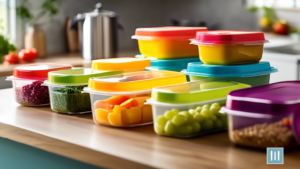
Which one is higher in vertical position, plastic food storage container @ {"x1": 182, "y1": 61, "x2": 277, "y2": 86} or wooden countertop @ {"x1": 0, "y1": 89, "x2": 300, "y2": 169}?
plastic food storage container @ {"x1": 182, "y1": 61, "x2": 277, "y2": 86}

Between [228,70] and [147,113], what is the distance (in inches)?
10.7

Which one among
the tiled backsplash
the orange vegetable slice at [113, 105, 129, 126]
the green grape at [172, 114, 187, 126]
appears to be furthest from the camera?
the tiled backsplash

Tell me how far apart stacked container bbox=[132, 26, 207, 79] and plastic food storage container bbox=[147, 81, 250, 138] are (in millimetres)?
400

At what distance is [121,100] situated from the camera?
1.10 metres

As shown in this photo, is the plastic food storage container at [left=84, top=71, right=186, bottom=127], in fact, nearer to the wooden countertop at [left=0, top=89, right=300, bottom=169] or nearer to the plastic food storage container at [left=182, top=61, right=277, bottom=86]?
the wooden countertop at [left=0, top=89, right=300, bottom=169]

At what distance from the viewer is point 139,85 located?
3.71 feet

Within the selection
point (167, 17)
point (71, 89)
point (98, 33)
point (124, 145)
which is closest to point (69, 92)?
point (71, 89)

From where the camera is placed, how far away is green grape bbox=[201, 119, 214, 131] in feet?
3.31

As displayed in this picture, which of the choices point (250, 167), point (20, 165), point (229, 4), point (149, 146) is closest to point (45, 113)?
point (20, 165)

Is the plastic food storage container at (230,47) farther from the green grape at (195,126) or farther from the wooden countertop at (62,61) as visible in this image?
the wooden countertop at (62,61)

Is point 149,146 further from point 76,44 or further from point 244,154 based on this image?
point 76,44

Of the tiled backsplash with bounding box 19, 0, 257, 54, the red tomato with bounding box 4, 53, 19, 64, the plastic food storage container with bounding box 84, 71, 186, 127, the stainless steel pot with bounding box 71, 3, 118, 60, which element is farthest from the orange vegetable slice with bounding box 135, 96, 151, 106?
the tiled backsplash with bounding box 19, 0, 257, 54

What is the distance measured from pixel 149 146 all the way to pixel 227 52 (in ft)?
1.38

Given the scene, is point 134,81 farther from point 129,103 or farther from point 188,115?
point 188,115
